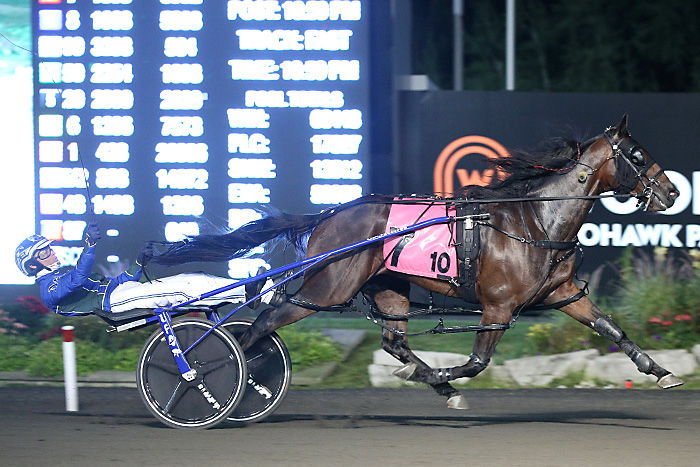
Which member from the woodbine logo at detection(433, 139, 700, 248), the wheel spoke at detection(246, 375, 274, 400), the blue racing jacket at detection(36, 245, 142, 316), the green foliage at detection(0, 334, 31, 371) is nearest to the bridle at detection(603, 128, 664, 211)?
the wheel spoke at detection(246, 375, 274, 400)

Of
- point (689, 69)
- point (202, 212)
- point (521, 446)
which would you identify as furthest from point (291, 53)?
point (689, 69)

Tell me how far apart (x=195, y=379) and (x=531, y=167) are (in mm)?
2609

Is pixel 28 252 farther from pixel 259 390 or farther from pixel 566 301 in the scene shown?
pixel 566 301

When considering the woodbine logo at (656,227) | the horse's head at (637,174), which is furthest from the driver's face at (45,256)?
the woodbine logo at (656,227)

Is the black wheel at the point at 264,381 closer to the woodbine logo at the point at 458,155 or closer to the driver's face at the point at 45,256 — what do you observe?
the driver's face at the point at 45,256

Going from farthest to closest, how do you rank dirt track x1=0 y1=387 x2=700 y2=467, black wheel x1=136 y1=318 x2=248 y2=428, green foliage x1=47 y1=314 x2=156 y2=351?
green foliage x1=47 y1=314 x2=156 y2=351, black wheel x1=136 y1=318 x2=248 y2=428, dirt track x1=0 y1=387 x2=700 y2=467

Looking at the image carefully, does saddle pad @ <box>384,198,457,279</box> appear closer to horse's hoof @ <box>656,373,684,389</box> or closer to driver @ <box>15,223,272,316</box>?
driver @ <box>15,223,272,316</box>

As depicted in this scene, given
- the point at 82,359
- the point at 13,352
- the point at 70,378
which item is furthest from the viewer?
the point at 13,352

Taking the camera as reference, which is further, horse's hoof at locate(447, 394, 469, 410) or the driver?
horse's hoof at locate(447, 394, 469, 410)

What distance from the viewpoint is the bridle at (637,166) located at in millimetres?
7320

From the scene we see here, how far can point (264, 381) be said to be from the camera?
7645 millimetres

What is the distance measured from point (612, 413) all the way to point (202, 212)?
4.88m

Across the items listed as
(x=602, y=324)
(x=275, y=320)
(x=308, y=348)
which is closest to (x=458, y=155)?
(x=308, y=348)

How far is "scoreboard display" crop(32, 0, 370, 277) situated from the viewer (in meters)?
11.3
